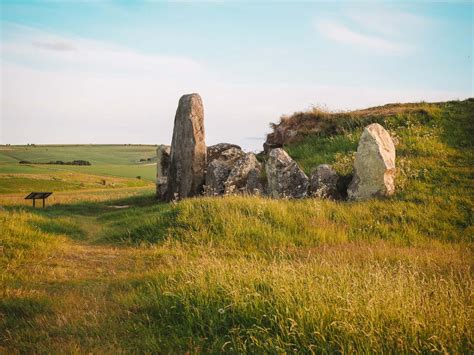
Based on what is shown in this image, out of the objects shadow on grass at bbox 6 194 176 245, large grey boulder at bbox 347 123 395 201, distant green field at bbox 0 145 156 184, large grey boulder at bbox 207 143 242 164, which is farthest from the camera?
distant green field at bbox 0 145 156 184

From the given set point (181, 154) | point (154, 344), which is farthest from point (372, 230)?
point (181, 154)

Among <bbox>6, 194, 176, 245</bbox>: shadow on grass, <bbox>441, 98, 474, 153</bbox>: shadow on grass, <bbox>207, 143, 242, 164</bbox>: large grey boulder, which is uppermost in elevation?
<bbox>441, 98, 474, 153</bbox>: shadow on grass

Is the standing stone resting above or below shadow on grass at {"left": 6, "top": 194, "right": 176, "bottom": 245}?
above

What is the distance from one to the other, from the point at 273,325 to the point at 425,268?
201 inches

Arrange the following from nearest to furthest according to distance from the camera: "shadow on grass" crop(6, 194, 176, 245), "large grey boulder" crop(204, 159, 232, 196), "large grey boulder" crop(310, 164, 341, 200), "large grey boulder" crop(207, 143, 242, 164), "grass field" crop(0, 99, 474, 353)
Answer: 1. "grass field" crop(0, 99, 474, 353)
2. "shadow on grass" crop(6, 194, 176, 245)
3. "large grey boulder" crop(310, 164, 341, 200)
4. "large grey boulder" crop(204, 159, 232, 196)
5. "large grey boulder" crop(207, 143, 242, 164)

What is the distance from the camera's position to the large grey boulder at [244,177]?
20273 mm

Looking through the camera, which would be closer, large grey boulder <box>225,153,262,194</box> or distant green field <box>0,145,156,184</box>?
large grey boulder <box>225,153,262,194</box>

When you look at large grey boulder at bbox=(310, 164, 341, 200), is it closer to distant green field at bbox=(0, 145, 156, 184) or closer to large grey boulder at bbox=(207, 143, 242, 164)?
large grey boulder at bbox=(207, 143, 242, 164)

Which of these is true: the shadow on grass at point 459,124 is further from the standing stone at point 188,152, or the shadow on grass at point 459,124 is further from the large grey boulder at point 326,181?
the standing stone at point 188,152

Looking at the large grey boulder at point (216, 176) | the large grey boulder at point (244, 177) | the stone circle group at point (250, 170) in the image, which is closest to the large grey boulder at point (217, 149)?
the stone circle group at point (250, 170)

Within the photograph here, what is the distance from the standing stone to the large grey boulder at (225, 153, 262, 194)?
2483 millimetres

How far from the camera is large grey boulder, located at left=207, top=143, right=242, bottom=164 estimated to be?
24.4m

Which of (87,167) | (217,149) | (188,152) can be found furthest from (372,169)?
(87,167)

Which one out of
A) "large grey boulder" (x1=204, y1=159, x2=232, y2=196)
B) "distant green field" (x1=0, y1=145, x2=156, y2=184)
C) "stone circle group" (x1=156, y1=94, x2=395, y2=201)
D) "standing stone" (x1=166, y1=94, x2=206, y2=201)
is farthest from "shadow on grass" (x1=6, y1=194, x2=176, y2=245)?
"distant green field" (x1=0, y1=145, x2=156, y2=184)
